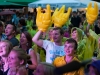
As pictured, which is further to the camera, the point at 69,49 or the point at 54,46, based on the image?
the point at 54,46

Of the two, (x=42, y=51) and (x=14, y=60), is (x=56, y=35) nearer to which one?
(x=42, y=51)

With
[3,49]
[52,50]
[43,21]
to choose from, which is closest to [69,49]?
[52,50]

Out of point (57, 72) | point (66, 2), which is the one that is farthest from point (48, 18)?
point (66, 2)

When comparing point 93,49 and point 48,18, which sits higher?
point 48,18

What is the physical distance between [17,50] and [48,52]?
1314 millimetres

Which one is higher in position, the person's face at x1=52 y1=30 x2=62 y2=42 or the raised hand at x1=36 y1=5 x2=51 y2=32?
the raised hand at x1=36 y1=5 x2=51 y2=32

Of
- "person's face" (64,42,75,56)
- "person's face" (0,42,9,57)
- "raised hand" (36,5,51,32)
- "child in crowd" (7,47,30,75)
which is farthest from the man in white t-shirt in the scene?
"child in crowd" (7,47,30,75)

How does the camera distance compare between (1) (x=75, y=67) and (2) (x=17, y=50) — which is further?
(2) (x=17, y=50)

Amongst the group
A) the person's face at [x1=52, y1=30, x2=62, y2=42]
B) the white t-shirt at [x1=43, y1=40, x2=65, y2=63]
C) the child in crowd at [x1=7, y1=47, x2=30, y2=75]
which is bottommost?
the white t-shirt at [x1=43, y1=40, x2=65, y2=63]

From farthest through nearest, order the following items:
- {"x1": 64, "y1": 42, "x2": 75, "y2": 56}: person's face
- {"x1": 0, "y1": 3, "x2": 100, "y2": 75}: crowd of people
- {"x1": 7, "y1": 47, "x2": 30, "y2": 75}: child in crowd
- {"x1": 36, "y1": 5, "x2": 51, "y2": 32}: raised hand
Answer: {"x1": 36, "y1": 5, "x2": 51, "y2": 32}: raised hand < {"x1": 64, "y1": 42, "x2": 75, "y2": 56}: person's face < {"x1": 7, "y1": 47, "x2": 30, "y2": 75}: child in crowd < {"x1": 0, "y1": 3, "x2": 100, "y2": 75}: crowd of people

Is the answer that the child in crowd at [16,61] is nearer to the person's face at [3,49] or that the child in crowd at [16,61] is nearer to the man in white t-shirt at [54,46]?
the person's face at [3,49]

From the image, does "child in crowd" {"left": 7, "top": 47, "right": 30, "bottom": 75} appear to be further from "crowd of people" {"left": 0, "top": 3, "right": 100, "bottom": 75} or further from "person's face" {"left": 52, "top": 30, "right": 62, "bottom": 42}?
"person's face" {"left": 52, "top": 30, "right": 62, "bottom": 42}

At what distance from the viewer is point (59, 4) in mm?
11148

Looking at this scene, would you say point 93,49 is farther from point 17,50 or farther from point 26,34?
point 17,50
